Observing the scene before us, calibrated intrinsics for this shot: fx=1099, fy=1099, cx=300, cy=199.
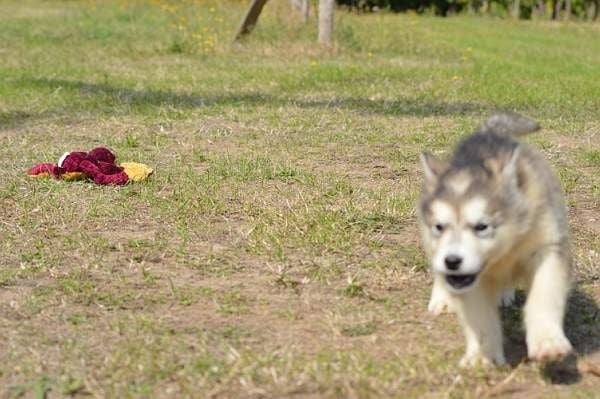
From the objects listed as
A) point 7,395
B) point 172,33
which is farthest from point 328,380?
point 172,33

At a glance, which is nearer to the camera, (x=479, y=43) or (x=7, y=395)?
(x=7, y=395)

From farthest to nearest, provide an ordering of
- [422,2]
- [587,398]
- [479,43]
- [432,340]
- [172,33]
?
[422,2] < [479,43] < [172,33] < [432,340] < [587,398]

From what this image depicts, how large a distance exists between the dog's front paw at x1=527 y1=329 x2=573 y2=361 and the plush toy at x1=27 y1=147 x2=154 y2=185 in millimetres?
3887

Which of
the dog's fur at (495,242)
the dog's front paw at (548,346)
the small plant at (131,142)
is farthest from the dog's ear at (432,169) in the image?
the small plant at (131,142)

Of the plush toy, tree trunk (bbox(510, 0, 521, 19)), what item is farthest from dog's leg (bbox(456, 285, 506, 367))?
tree trunk (bbox(510, 0, 521, 19))

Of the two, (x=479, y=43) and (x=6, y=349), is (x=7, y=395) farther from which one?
(x=479, y=43)

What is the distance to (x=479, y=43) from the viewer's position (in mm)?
22172

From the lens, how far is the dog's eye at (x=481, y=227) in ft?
13.1

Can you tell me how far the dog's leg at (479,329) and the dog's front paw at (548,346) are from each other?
7.5 inches

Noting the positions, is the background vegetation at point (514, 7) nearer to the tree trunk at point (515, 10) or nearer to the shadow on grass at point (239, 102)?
the tree trunk at point (515, 10)

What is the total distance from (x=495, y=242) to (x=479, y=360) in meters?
0.46

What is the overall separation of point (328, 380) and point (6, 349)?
133cm

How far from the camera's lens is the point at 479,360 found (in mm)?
4121

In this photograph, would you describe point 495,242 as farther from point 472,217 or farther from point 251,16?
point 251,16
